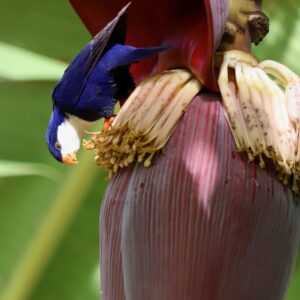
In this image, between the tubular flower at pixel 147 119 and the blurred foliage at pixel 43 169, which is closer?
the tubular flower at pixel 147 119

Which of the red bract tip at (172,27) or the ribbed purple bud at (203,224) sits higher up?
the red bract tip at (172,27)

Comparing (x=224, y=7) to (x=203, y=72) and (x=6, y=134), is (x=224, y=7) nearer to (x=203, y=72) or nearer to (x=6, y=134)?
(x=203, y=72)

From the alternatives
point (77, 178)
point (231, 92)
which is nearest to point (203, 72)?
point (231, 92)

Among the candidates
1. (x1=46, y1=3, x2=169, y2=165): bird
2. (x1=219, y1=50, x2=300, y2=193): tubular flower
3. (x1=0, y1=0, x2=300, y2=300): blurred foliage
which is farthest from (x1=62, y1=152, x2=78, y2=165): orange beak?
(x1=0, y1=0, x2=300, y2=300): blurred foliage

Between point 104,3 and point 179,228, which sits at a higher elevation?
point 104,3

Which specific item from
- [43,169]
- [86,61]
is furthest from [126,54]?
[43,169]

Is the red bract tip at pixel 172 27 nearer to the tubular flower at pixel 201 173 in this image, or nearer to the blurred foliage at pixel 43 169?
the tubular flower at pixel 201 173

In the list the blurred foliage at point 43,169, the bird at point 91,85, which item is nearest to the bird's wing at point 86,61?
the bird at point 91,85
